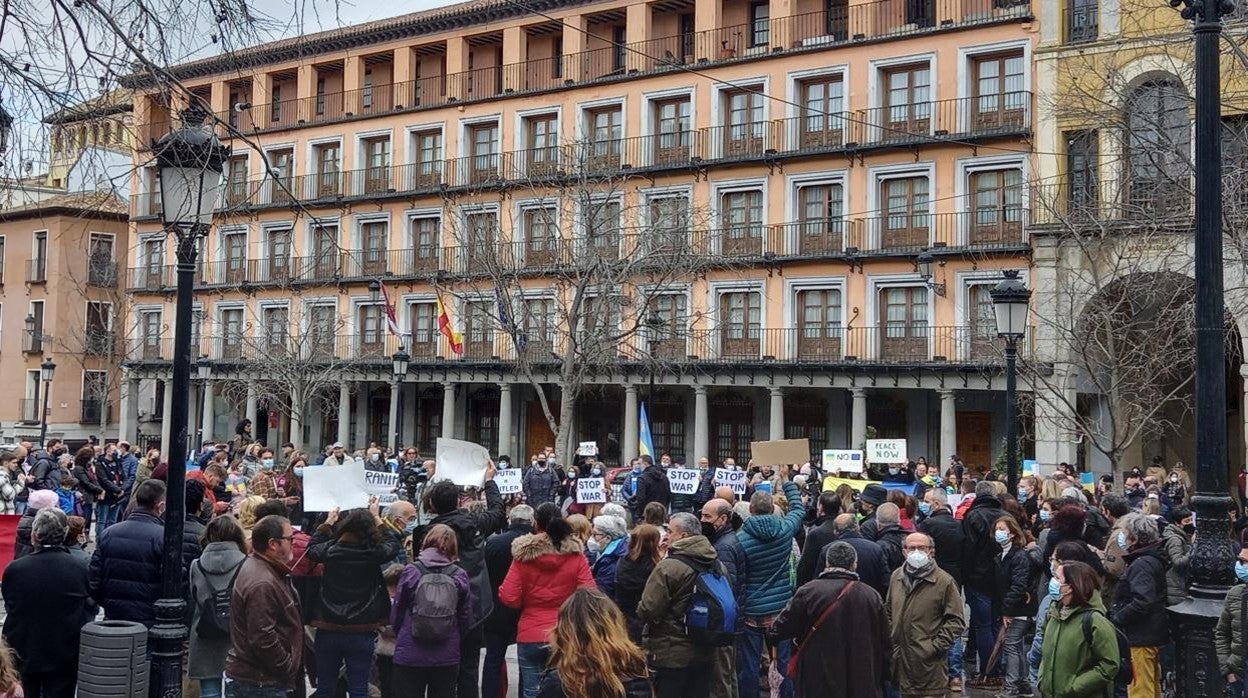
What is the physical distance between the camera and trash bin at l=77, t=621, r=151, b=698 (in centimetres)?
732

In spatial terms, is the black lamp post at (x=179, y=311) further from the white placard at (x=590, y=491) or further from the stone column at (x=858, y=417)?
the stone column at (x=858, y=417)

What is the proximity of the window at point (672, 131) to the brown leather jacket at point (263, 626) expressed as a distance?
32967 mm

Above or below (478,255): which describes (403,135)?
above

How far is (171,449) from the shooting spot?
A: 7.41 m

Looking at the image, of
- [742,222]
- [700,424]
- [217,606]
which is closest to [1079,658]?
[217,606]

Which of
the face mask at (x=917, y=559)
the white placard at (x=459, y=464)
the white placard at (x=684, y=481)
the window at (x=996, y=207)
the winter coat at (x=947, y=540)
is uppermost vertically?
the window at (x=996, y=207)

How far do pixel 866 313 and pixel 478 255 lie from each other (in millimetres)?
11880

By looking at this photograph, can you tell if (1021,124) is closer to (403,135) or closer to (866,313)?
(866,313)

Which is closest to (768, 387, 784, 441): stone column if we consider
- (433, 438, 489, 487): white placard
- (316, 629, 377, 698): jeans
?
(433, 438, 489, 487): white placard

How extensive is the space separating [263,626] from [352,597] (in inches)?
35.9

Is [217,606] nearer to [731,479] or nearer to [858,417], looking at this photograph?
[731,479]

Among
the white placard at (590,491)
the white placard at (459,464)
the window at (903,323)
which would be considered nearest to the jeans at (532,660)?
the white placard at (459,464)

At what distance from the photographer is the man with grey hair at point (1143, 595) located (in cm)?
875

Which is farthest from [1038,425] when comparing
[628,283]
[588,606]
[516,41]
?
[588,606]
